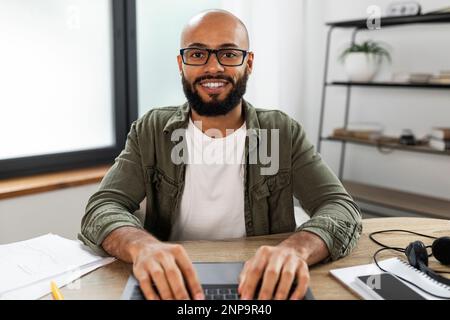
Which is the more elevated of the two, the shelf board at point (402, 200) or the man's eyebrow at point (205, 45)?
the man's eyebrow at point (205, 45)

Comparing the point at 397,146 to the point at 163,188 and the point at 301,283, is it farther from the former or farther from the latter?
the point at 301,283

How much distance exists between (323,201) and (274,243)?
0.66ft

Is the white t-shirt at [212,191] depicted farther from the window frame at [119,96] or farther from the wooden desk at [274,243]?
the window frame at [119,96]

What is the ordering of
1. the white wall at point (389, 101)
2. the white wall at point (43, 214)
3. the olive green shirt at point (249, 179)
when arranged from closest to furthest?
the olive green shirt at point (249, 179), the white wall at point (43, 214), the white wall at point (389, 101)

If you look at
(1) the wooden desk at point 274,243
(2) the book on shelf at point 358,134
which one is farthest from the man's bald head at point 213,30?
(2) the book on shelf at point 358,134

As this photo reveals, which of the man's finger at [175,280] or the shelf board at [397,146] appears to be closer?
the man's finger at [175,280]

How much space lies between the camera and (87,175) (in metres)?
2.32

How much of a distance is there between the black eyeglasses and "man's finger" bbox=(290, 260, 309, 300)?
711 mm

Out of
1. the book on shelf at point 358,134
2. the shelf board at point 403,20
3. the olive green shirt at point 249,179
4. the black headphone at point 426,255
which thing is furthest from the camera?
the book on shelf at point 358,134

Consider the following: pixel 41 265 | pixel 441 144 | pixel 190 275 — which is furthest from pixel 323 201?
pixel 441 144

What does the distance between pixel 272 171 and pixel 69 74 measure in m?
1.39

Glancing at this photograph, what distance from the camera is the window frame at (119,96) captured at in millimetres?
2389

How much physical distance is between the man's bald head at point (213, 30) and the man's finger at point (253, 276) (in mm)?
719
